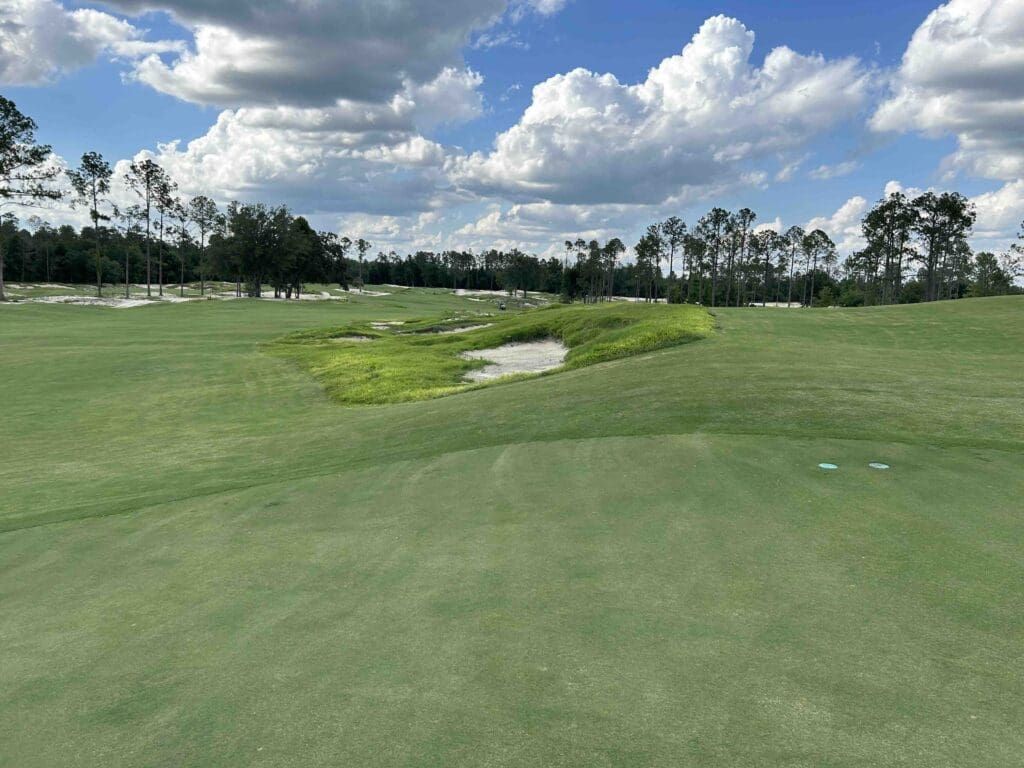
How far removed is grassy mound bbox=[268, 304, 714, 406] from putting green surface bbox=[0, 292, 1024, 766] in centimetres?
953

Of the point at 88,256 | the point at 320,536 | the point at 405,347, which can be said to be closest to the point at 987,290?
the point at 405,347

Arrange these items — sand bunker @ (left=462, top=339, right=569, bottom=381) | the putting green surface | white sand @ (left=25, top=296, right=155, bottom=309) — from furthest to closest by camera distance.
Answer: white sand @ (left=25, top=296, right=155, bottom=309) → sand bunker @ (left=462, top=339, right=569, bottom=381) → the putting green surface

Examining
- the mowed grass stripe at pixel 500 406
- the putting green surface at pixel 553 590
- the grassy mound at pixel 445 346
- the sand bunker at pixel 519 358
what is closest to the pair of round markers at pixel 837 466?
the putting green surface at pixel 553 590

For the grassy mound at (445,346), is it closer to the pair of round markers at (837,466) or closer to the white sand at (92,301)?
the pair of round markers at (837,466)

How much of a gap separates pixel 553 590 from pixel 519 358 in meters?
27.7

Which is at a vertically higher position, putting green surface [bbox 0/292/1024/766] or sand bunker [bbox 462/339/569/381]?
sand bunker [bbox 462/339/569/381]

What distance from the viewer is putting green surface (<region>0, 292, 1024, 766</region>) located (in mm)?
4316

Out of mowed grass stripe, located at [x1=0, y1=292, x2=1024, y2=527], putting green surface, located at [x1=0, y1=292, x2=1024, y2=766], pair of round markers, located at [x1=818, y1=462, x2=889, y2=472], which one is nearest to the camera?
putting green surface, located at [x1=0, y1=292, x2=1024, y2=766]

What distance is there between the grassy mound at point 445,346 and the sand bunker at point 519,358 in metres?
0.60

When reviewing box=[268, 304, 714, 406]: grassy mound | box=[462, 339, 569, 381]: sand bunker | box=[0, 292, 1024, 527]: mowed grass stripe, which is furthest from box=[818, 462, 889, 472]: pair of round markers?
box=[462, 339, 569, 381]: sand bunker

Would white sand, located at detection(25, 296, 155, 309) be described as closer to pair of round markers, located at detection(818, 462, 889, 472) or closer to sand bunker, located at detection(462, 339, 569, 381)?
sand bunker, located at detection(462, 339, 569, 381)

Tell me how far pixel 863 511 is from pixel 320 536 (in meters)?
6.81

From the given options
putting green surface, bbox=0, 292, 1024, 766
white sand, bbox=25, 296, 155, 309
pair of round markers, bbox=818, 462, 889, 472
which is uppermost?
white sand, bbox=25, 296, 155, 309

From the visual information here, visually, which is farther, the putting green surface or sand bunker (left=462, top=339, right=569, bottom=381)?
sand bunker (left=462, top=339, right=569, bottom=381)
